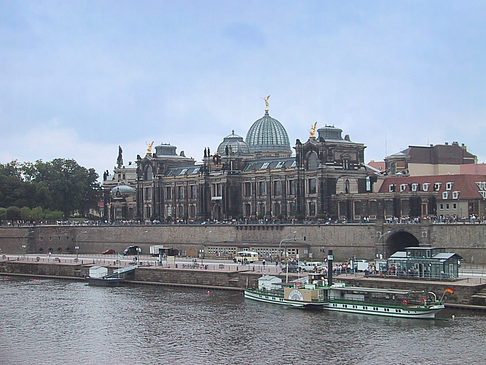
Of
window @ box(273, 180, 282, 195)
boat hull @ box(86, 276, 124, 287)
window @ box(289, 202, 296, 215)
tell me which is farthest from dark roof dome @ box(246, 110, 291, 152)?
boat hull @ box(86, 276, 124, 287)

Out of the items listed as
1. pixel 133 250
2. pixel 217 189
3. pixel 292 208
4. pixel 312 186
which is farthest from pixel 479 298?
pixel 217 189

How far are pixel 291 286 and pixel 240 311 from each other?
7345 mm

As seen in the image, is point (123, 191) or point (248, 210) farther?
point (123, 191)

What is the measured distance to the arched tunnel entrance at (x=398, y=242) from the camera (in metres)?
116

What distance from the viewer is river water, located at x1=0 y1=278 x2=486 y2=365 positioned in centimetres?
6259

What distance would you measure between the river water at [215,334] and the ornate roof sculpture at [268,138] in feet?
293

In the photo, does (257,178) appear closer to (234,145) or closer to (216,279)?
(234,145)

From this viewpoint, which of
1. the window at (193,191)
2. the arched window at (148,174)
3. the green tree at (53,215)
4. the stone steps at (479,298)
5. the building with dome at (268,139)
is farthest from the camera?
the arched window at (148,174)

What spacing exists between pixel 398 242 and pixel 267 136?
229 feet

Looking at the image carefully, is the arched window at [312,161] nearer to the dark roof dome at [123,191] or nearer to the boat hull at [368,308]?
the dark roof dome at [123,191]

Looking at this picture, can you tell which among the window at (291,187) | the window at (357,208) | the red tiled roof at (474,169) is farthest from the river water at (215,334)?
the red tiled roof at (474,169)

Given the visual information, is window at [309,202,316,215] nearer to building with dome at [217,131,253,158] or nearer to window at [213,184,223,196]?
window at [213,184,223,196]

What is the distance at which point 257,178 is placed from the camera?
15775 cm

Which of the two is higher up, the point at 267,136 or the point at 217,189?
the point at 267,136
